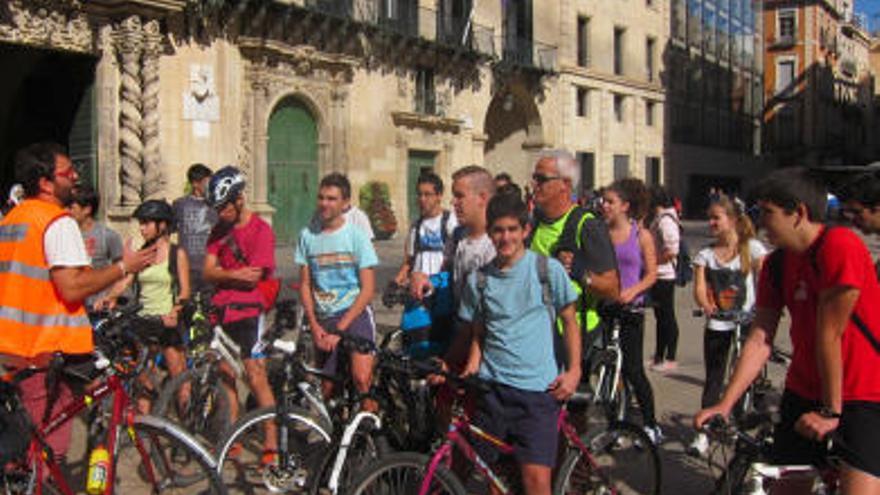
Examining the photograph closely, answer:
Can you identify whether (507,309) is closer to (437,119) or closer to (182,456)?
(182,456)

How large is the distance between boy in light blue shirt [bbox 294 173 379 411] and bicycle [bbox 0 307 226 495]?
1121mm

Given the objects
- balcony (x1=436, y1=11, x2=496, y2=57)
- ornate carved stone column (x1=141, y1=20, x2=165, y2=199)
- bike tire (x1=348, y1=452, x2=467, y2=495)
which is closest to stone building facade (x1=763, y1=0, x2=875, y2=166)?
balcony (x1=436, y1=11, x2=496, y2=57)

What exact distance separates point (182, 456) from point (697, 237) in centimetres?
2671

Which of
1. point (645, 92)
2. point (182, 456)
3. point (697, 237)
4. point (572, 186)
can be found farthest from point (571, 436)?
point (645, 92)

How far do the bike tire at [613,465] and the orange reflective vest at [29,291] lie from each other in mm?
2454

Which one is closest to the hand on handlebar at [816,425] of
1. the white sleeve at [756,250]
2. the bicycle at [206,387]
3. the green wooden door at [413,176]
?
the bicycle at [206,387]

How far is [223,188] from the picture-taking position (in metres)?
5.38

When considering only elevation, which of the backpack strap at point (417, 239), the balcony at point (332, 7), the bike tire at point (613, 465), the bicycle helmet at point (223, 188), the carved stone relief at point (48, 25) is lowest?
the bike tire at point (613, 465)

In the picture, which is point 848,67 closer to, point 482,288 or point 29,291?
point 482,288

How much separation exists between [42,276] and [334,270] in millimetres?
1682

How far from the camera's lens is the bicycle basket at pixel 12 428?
374cm

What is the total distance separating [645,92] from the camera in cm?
3866

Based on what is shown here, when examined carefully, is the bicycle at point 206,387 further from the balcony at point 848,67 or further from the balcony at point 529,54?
the balcony at point 848,67

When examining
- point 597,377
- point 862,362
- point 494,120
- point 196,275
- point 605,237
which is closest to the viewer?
point 862,362
